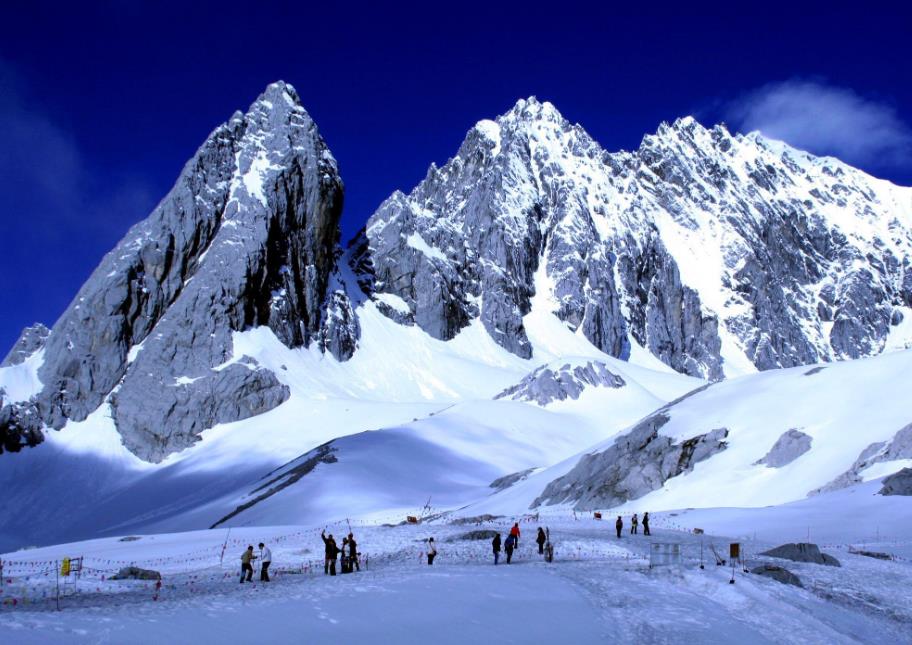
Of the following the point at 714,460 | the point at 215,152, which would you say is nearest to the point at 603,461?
the point at 714,460

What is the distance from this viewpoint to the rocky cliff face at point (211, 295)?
148 meters

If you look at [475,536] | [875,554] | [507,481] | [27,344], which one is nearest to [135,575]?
[475,536]

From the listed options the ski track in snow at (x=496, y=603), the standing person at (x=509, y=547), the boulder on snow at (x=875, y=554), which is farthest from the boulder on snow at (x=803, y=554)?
the standing person at (x=509, y=547)

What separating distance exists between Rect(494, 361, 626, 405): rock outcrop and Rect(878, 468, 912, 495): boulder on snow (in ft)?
298

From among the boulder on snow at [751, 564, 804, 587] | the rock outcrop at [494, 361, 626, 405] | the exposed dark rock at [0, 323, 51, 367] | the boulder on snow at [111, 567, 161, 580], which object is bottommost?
the boulder on snow at [751, 564, 804, 587]

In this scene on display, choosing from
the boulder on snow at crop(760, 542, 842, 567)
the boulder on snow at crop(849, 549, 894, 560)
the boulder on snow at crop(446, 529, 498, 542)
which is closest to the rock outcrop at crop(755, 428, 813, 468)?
the boulder on snow at crop(849, 549, 894, 560)

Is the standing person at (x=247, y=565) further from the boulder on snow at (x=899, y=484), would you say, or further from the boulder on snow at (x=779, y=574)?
the boulder on snow at (x=899, y=484)

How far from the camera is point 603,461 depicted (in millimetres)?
63375

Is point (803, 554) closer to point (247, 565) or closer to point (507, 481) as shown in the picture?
point (247, 565)

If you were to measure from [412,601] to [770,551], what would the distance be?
51.5 feet

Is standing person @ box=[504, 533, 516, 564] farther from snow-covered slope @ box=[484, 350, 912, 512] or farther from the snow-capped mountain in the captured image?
the snow-capped mountain

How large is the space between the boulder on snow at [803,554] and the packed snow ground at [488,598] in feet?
2.19

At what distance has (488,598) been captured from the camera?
19359mm

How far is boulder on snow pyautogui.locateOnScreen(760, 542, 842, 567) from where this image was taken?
2736cm
